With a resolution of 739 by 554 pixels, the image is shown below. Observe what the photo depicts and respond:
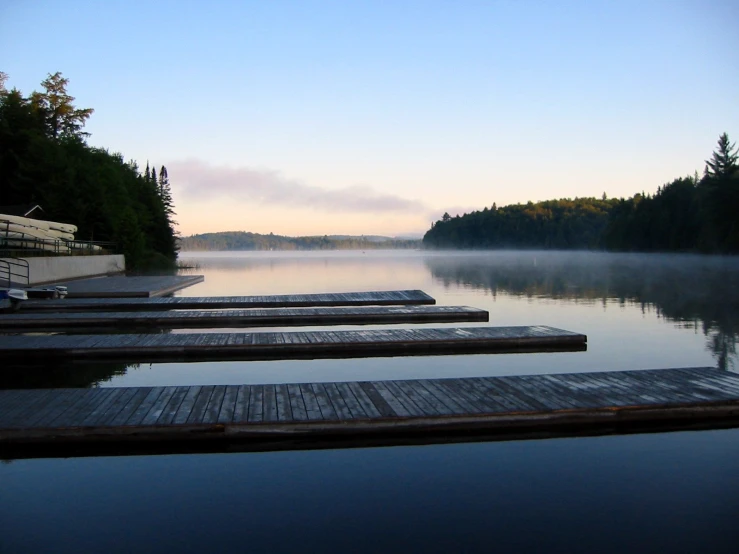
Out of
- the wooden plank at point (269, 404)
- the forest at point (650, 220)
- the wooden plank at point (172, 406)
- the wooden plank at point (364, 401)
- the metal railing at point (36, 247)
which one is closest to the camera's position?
the wooden plank at point (172, 406)

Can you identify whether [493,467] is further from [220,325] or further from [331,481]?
[220,325]

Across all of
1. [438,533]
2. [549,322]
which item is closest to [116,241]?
[549,322]

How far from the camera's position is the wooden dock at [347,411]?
604 cm

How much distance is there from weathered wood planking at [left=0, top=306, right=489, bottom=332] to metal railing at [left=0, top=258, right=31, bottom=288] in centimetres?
555

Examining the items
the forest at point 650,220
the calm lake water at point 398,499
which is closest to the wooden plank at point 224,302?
the calm lake water at point 398,499

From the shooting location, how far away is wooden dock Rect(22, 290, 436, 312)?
16.7 meters

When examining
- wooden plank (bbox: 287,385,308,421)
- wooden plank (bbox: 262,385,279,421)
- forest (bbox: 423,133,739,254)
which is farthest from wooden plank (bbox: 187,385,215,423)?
forest (bbox: 423,133,739,254)

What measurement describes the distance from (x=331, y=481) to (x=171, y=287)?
1989 centimetres

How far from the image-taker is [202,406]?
261 inches

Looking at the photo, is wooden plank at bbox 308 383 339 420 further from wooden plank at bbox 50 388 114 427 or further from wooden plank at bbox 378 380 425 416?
wooden plank at bbox 50 388 114 427

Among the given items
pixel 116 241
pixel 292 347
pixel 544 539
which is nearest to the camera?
pixel 544 539

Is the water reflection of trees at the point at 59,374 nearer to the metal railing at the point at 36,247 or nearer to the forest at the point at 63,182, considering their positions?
the metal railing at the point at 36,247

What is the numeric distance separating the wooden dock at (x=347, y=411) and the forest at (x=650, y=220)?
61521mm

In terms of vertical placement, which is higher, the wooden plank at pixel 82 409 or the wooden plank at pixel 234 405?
the wooden plank at pixel 234 405
